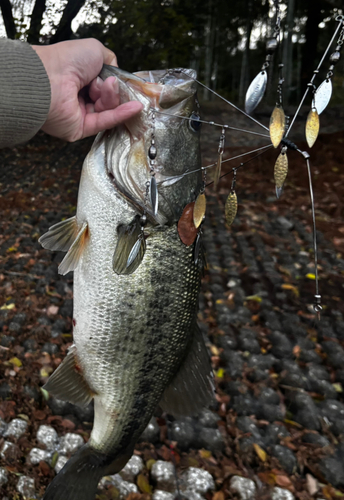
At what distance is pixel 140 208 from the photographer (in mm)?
1303

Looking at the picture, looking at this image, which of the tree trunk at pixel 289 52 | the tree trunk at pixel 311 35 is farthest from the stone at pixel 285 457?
the tree trunk at pixel 289 52

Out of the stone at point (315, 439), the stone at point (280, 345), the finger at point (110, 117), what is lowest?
the stone at point (280, 345)

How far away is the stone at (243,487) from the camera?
215 centimetres

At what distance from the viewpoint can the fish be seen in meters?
1.27

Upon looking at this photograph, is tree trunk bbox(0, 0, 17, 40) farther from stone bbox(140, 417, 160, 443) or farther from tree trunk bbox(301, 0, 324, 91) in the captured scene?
stone bbox(140, 417, 160, 443)

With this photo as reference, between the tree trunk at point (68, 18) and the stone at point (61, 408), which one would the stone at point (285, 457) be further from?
the tree trunk at point (68, 18)

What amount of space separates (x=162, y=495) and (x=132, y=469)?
23 centimetres

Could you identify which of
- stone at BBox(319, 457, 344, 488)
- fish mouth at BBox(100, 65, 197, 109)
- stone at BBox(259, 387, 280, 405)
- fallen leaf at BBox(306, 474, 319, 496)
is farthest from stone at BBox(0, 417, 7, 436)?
fish mouth at BBox(100, 65, 197, 109)

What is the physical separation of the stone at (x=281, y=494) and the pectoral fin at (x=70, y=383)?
1367 millimetres

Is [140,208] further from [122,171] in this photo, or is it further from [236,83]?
[236,83]

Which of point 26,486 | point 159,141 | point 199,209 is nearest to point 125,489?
point 26,486

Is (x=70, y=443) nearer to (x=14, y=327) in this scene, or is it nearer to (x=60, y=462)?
(x=60, y=462)

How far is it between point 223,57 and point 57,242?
10214 mm

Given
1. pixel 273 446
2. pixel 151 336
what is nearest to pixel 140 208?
pixel 151 336
